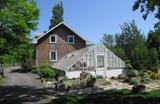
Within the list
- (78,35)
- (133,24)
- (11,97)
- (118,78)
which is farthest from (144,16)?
(133,24)

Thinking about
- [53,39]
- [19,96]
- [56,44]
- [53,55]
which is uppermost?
[53,39]

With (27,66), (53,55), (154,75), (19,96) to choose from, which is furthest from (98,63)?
(19,96)

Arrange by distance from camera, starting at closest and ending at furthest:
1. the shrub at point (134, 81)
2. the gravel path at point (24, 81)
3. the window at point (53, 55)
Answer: the shrub at point (134, 81) < the gravel path at point (24, 81) < the window at point (53, 55)

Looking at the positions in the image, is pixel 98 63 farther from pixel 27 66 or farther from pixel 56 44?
pixel 27 66

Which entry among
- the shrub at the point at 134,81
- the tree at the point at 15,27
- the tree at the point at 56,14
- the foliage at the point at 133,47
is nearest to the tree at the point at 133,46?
the foliage at the point at 133,47

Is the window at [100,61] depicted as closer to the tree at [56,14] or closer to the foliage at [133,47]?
the foliage at [133,47]

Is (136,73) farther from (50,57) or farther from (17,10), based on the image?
(50,57)

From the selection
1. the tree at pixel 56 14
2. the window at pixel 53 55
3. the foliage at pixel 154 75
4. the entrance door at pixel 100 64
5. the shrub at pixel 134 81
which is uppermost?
the tree at pixel 56 14

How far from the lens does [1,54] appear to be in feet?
109

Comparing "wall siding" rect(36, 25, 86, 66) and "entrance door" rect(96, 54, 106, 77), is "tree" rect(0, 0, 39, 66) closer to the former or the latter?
"entrance door" rect(96, 54, 106, 77)

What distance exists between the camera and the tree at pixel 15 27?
109 ft

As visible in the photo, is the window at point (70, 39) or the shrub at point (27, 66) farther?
the window at point (70, 39)

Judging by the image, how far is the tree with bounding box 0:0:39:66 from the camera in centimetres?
3316

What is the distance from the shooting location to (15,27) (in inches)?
1332
